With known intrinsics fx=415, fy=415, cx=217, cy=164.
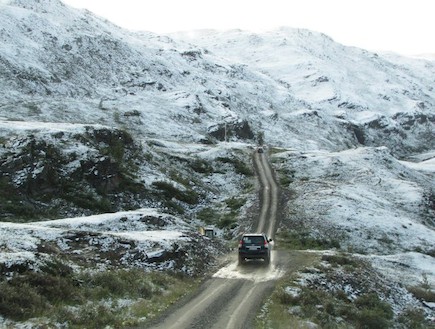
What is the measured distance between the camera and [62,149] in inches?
1688

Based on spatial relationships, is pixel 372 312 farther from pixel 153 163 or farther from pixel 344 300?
pixel 153 163

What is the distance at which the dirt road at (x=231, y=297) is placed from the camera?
1501cm

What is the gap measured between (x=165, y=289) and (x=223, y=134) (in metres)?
84.7

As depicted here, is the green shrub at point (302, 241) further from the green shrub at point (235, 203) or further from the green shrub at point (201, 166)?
the green shrub at point (201, 166)

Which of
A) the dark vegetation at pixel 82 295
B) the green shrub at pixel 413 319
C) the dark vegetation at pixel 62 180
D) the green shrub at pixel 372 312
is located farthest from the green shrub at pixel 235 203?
the dark vegetation at pixel 82 295

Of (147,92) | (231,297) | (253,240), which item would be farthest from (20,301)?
(147,92)

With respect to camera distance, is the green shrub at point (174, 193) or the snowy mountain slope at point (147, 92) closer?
the green shrub at point (174, 193)

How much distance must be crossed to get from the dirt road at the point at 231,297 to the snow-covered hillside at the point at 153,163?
105 inches

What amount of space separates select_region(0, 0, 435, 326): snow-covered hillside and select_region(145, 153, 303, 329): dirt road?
8.76 feet

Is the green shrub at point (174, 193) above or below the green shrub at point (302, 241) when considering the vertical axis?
above

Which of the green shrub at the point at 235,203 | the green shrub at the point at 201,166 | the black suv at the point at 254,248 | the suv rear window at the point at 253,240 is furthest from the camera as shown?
the green shrub at the point at 201,166

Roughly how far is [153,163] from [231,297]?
1419 inches

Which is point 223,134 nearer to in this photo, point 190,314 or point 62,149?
point 62,149

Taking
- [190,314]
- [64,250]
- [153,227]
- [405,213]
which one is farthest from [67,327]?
[405,213]
